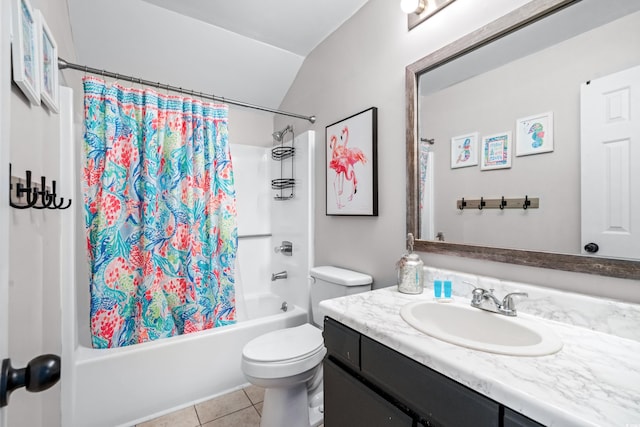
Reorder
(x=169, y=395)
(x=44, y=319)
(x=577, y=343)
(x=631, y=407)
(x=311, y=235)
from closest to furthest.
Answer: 1. (x=631, y=407)
2. (x=577, y=343)
3. (x=44, y=319)
4. (x=169, y=395)
5. (x=311, y=235)

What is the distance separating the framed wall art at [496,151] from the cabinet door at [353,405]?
3.15 feet

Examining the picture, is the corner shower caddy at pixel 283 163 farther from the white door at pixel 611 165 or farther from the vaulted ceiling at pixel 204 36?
the white door at pixel 611 165

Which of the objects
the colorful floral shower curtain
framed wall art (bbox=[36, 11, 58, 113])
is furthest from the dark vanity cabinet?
framed wall art (bbox=[36, 11, 58, 113])

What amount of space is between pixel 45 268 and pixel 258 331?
3.91 ft

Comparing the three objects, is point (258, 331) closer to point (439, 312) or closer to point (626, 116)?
point (439, 312)

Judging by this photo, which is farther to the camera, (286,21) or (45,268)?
(286,21)

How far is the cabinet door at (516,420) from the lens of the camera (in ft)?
1.82

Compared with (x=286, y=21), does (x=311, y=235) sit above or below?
below

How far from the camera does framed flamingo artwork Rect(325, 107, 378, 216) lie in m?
1.65

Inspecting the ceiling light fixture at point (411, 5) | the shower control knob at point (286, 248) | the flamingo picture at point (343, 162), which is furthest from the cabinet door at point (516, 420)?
the shower control knob at point (286, 248)

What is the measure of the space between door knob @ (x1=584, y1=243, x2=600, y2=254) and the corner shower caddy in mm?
1911

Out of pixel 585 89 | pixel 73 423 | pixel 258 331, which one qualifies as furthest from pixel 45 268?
pixel 585 89

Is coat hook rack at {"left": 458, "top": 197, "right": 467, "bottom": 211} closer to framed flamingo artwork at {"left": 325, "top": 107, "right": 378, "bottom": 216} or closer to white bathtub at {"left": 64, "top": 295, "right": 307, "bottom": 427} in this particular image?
framed flamingo artwork at {"left": 325, "top": 107, "right": 378, "bottom": 216}

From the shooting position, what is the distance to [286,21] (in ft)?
6.49
